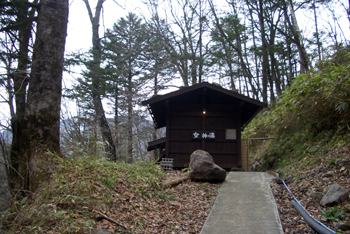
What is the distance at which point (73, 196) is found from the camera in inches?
140

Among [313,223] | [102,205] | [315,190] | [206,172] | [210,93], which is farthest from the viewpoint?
[210,93]

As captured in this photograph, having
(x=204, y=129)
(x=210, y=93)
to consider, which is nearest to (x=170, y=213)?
(x=204, y=129)

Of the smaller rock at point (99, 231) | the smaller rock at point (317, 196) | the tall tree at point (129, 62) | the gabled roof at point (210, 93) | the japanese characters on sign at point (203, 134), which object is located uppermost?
the tall tree at point (129, 62)

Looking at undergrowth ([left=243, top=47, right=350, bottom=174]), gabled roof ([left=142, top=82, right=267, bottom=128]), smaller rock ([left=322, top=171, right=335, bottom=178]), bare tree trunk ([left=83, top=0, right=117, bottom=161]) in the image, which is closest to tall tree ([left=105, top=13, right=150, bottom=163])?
bare tree trunk ([left=83, top=0, right=117, bottom=161])

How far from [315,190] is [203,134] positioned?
593cm

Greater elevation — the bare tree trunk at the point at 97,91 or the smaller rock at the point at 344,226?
the bare tree trunk at the point at 97,91

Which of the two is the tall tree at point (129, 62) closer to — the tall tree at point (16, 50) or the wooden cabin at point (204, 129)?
the wooden cabin at point (204, 129)

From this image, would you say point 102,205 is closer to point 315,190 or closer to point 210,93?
point 315,190

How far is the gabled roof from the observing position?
9.90m

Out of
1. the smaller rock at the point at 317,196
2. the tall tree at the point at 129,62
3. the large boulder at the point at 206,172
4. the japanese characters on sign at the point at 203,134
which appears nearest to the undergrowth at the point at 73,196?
the large boulder at the point at 206,172

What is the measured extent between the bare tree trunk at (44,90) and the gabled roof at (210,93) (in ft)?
17.3

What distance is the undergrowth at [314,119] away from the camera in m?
6.50

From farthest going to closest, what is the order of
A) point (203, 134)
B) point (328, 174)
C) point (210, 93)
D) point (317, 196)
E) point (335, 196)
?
point (210, 93)
point (203, 134)
point (328, 174)
point (317, 196)
point (335, 196)

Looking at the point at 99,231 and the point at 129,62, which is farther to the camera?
the point at 129,62
